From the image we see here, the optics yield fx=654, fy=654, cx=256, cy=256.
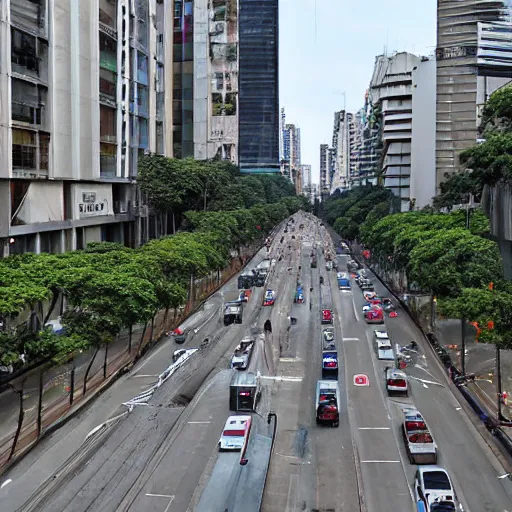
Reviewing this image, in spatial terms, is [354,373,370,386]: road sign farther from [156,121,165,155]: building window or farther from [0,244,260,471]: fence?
[156,121,165,155]: building window

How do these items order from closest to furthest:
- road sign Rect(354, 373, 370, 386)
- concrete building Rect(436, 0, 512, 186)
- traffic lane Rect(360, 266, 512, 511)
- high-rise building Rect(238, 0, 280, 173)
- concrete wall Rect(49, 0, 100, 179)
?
traffic lane Rect(360, 266, 512, 511)
road sign Rect(354, 373, 370, 386)
concrete wall Rect(49, 0, 100, 179)
concrete building Rect(436, 0, 512, 186)
high-rise building Rect(238, 0, 280, 173)

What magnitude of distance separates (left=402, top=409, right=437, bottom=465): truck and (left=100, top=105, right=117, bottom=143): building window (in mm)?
38598

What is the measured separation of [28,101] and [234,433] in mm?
30039

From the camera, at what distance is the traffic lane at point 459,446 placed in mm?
21797

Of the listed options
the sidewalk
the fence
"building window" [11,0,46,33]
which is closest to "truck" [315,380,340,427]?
the sidewalk

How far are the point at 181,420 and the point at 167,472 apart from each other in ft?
17.8

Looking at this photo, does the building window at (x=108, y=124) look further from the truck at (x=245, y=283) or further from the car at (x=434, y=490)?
the car at (x=434, y=490)

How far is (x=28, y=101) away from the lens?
44.6 metres

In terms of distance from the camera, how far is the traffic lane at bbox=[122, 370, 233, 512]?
70.2ft

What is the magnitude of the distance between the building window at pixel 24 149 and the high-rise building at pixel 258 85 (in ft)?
449

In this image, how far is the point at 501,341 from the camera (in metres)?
26.1

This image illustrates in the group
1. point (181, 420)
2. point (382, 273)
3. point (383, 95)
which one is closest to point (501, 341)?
point (181, 420)

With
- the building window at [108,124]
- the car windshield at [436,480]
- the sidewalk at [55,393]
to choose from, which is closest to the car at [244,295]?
the sidewalk at [55,393]

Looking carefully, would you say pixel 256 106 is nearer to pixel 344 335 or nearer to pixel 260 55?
pixel 260 55
